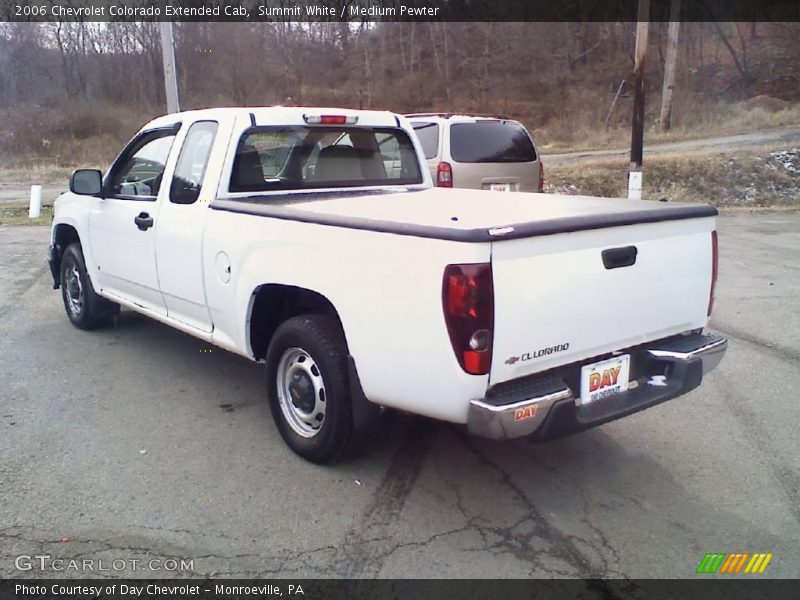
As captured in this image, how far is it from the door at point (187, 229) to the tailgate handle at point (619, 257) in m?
2.44

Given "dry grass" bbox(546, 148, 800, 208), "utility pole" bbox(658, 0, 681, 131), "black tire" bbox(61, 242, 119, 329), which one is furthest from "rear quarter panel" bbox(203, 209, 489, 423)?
"utility pole" bbox(658, 0, 681, 131)

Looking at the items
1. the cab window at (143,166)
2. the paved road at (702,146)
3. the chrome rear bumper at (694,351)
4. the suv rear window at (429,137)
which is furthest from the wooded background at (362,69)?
the chrome rear bumper at (694,351)

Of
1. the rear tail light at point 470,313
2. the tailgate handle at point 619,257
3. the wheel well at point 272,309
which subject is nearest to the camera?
the rear tail light at point 470,313

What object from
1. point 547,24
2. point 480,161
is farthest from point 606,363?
point 547,24

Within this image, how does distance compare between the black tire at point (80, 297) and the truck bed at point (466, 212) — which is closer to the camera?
the truck bed at point (466, 212)

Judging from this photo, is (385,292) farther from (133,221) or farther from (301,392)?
(133,221)

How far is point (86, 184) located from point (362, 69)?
4894 cm

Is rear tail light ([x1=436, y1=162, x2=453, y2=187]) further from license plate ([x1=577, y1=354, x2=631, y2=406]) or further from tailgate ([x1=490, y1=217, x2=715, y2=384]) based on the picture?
license plate ([x1=577, y1=354, x2=631, y2=406])

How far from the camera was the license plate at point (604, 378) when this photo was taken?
10.8ft

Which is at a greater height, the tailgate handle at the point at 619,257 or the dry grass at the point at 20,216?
the tailgate handle at the point at 619,257

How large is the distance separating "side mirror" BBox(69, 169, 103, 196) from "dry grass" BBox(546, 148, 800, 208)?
1371 centimetres

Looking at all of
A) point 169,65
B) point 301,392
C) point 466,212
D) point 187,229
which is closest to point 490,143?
point 187,229

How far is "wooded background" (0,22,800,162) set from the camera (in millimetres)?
38969

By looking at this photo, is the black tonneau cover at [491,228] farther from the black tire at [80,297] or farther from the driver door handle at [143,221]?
the black tire at [80,297]
